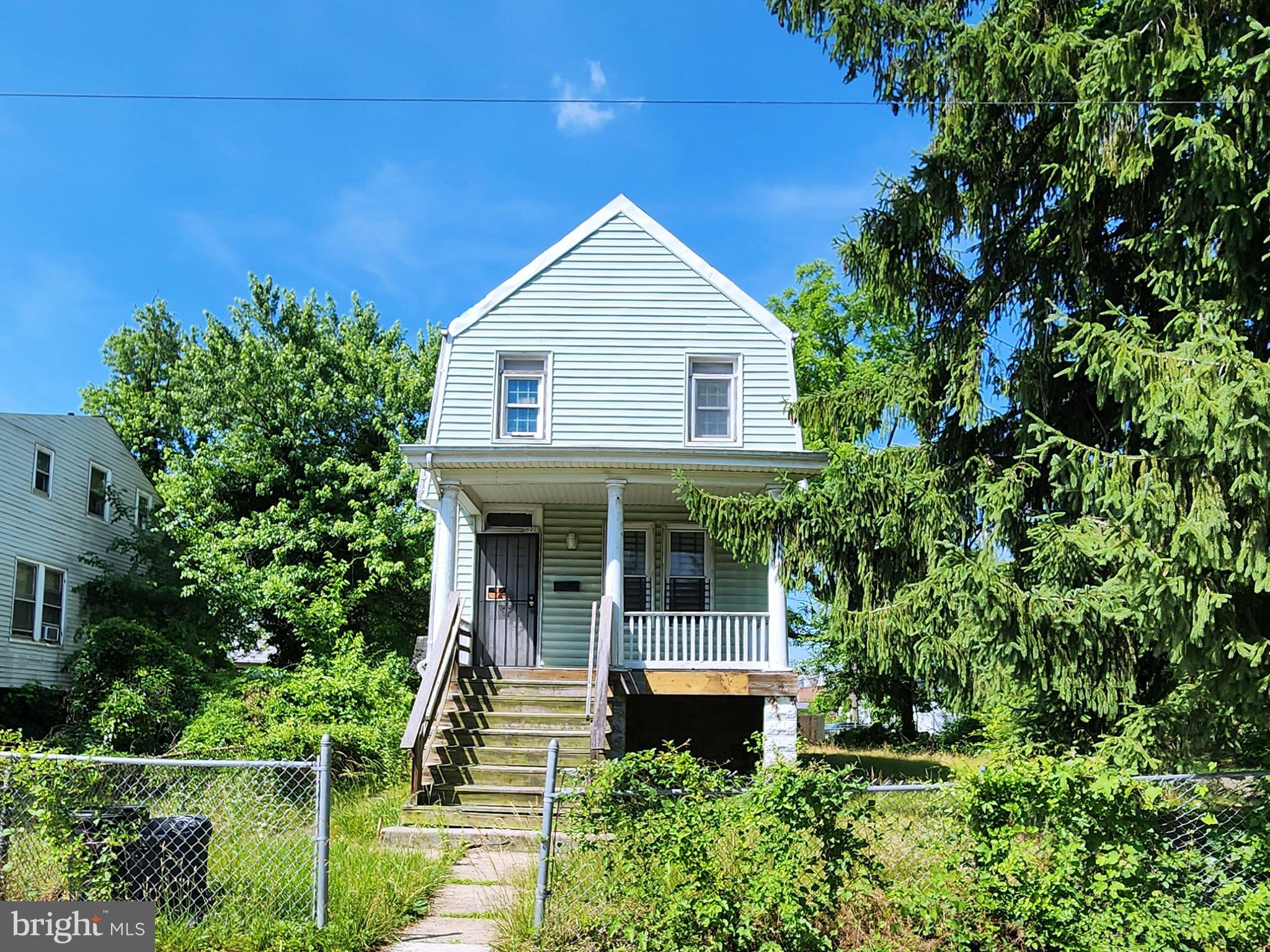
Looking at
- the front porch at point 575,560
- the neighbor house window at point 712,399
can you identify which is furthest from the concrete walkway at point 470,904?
the neighbor house window at point 712,399

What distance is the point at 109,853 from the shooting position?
5734mm

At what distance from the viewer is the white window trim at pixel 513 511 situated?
575 inches

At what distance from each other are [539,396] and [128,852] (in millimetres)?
9360

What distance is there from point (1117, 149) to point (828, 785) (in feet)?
17.7

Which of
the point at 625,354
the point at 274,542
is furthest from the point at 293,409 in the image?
the point at 625,354

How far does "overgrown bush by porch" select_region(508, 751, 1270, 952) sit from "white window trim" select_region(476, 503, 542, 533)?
892 cm

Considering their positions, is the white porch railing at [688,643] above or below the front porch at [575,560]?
below

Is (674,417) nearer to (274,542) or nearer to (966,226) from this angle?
(966,226)

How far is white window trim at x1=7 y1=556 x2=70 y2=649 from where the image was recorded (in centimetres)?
1842

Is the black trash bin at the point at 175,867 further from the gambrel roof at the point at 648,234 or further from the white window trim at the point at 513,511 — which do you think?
the gambrel roof at the point at 648,234

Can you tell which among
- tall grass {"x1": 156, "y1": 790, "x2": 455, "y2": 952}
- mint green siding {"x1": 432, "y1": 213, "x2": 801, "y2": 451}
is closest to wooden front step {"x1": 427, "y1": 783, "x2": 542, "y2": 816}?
tall grass {"x1": 156, "y1": 790, "x2": 455, "y2": 952}

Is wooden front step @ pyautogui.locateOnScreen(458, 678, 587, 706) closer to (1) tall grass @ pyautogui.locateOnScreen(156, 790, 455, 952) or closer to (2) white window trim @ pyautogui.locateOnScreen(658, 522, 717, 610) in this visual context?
(2) white window trim @ pyautogui.locateOnScreen(658, 522, 717, 610)

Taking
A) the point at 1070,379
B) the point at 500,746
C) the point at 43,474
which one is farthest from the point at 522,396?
the point at 43,474

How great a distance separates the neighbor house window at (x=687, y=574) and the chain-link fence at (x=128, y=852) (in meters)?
8.17
